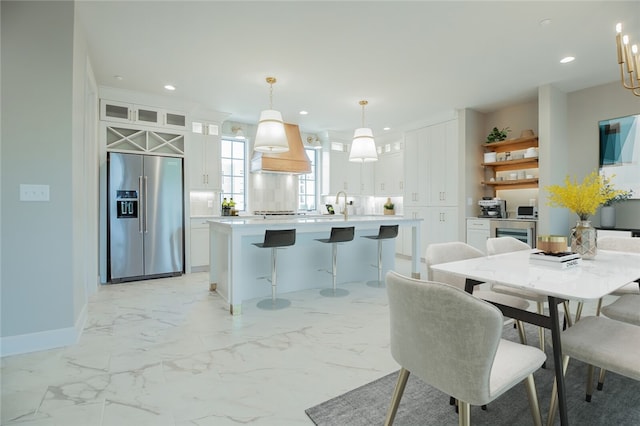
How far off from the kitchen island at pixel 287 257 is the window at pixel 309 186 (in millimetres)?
2938

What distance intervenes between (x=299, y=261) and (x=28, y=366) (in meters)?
2.58

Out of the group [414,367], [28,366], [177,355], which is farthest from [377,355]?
[28,366]

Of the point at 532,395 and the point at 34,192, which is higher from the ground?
the point at 34,192

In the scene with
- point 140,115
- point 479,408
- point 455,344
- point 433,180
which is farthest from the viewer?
point 433,180

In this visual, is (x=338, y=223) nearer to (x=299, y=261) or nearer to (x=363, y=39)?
(x=299, y=261)

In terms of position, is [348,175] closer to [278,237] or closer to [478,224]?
[478,224]

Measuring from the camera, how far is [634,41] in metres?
3.33

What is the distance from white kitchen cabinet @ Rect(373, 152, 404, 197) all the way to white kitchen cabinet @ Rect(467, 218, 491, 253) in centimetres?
183

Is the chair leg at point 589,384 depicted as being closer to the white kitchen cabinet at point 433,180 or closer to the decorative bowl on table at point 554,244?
the decorative bowl on table at point 554,244

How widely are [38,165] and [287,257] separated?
2488mm

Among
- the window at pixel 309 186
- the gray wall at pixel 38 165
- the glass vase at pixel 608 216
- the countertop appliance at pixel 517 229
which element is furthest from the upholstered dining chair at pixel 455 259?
the window at pixel 309 186

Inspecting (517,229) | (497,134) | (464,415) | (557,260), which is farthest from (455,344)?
(497,134)

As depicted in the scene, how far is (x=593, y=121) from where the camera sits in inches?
177

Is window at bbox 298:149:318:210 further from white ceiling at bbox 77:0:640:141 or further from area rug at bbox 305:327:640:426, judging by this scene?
area rug at bbox 305:327:640:426
